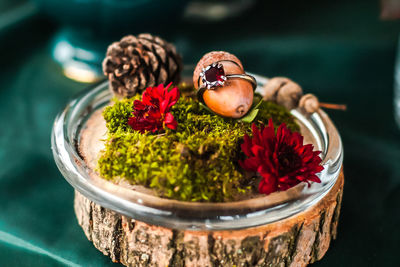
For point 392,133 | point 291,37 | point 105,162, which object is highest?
point 105,162

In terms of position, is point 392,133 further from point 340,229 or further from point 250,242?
point 250,242

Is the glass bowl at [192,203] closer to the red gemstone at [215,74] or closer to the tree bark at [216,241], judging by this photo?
the tree bark at [216,241]

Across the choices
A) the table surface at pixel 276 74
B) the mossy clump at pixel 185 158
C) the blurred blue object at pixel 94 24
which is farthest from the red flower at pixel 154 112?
the blurred blue object at pixel 94 24

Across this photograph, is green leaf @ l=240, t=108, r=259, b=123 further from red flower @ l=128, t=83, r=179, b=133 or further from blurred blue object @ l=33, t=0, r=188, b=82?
blurred blue object @ l=33, t=0, r=188, b=82

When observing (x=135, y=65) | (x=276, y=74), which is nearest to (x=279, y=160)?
(x=135, y=65)

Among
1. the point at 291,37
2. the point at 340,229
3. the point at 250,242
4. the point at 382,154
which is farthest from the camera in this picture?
the point at 291,37

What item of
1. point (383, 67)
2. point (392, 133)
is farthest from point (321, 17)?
point (392, 133)

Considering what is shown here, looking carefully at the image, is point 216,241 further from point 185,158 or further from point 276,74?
point 276,74
